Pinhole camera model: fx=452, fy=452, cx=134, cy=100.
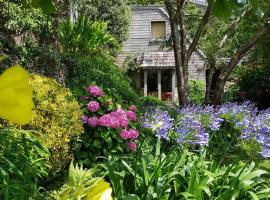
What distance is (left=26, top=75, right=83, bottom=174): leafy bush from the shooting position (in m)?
4.91

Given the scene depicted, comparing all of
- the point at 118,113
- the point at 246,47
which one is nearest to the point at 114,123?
the point at 118,113

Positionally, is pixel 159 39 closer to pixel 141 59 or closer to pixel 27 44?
pixel 141 59

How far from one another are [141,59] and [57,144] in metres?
24.4

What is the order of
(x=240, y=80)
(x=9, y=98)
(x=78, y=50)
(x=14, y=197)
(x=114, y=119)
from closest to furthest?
(x=9, y=98), (x=14, y=197), (x=114, y=119), (x=78, y=50), (x=240, y=80)

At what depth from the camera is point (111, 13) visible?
24.8 meters

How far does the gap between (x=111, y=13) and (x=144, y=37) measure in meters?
5.62

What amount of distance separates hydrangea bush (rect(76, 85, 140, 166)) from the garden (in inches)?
0.5

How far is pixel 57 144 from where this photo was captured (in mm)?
4949

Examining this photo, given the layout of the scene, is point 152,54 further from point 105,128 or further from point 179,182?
point 179,182

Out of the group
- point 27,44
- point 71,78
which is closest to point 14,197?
point 71,78

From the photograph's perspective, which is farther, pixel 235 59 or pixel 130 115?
pixel 235 59

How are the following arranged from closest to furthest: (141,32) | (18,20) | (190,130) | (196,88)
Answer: (190,130) < (18,20) < (196,88) < (141,32)

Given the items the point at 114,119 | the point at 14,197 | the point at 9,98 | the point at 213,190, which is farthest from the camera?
the point at 114,119

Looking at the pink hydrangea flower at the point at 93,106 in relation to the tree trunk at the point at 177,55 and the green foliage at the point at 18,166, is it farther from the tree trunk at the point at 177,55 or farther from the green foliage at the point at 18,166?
the tree trunk at the point at 177,55
